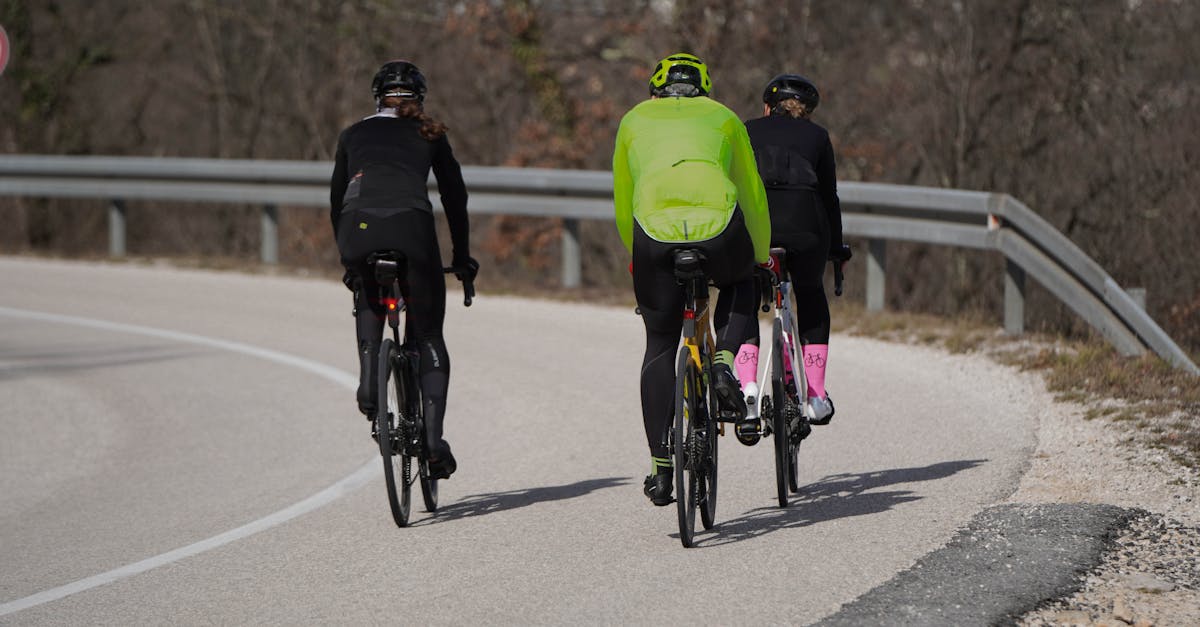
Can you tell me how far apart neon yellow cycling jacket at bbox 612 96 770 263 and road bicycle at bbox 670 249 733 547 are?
15 centimetres

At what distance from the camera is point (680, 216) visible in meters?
6.46

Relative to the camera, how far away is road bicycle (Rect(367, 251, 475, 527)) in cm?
717

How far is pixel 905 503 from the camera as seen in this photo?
750 centimetres

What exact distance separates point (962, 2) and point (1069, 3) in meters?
1.42

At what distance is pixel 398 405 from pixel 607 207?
8.61 metres

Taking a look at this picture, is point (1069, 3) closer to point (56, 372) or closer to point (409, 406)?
point (56, 372)

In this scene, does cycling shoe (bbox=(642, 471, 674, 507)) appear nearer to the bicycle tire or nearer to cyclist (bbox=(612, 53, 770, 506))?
cyclist (bbox=(612, 53, 770, 506))

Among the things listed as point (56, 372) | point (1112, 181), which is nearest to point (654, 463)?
point (56, 372)

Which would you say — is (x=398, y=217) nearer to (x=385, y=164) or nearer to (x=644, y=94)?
(x=385, y=164)

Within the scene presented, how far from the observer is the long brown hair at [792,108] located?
7.74m

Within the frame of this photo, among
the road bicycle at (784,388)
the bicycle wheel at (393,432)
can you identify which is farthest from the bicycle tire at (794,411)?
the bicycle wheel at (393,432)

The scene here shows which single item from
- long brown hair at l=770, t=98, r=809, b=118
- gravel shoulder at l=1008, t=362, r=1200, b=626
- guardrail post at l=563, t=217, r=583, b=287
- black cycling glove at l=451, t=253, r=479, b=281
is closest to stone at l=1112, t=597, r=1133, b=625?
gravel shoulder at l=1008, t=362, r=1200, b=626

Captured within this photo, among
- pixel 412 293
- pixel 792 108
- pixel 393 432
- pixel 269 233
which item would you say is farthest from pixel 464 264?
pixel 269 233

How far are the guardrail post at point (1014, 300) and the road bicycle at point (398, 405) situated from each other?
19.5ft
